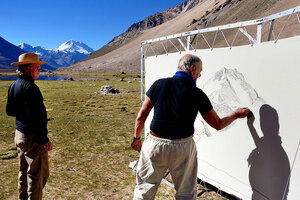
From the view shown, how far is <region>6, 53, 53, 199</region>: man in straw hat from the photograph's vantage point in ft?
9.37

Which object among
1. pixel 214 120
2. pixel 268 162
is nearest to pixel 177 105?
pixel 214 120

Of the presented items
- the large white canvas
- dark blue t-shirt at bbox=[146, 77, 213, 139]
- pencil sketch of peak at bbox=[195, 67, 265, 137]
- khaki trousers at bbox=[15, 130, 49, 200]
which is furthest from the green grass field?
dark blue t-shirt at bbox=[146, 77, 213, 139]

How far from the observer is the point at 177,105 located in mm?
2205

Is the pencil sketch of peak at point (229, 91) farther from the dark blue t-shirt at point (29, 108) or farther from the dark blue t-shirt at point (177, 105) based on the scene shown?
the dark blue t-shirt at point (29, 108)

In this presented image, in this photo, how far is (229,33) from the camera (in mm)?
82000

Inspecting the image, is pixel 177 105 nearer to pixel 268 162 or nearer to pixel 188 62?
pixel 188 62

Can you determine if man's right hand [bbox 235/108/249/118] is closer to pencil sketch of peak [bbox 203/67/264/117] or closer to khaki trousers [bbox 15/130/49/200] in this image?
pencil sketch of peak [bbox 203/67/264/117]

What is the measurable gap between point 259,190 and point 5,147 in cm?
687

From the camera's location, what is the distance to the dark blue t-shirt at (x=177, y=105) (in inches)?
86.9

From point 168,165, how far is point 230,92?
170cm

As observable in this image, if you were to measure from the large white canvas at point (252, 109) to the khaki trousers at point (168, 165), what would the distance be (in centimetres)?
112

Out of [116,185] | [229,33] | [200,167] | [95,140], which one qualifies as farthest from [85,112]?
[229,33]

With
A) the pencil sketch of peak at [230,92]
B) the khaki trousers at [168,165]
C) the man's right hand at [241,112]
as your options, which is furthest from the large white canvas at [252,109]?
the khaki trousers at [168,165]

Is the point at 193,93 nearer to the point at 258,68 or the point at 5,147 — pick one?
the point at 258,68
